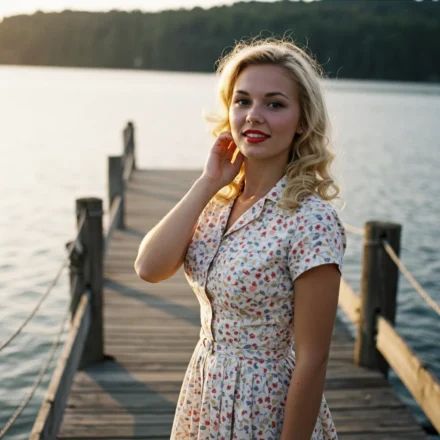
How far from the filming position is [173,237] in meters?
2.17

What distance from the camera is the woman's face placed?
2080 millimetres

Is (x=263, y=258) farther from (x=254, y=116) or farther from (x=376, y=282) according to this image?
(x=376, y=282)

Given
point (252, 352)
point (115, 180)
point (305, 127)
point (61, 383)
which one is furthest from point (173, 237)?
point (115, 180)

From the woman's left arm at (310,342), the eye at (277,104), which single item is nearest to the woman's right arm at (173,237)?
the eye at (277,104)

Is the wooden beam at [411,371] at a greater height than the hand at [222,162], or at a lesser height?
lesser

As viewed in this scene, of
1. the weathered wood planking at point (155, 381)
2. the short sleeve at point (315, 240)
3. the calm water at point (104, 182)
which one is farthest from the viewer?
the calm water at point (104, 182)

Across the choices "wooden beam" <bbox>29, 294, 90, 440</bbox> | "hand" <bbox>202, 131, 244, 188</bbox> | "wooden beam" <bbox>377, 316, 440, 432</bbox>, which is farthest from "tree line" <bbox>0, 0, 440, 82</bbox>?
"hand" <bbox>202, 131, 244, 188</bbox>

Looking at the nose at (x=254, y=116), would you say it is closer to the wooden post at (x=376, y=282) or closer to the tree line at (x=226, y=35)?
the wooden post at (x=376, y=282)

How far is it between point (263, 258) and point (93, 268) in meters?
2.79

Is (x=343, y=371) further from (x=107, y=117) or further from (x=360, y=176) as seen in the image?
(x=107, y=117)

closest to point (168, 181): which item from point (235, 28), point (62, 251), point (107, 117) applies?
point (62, 251)

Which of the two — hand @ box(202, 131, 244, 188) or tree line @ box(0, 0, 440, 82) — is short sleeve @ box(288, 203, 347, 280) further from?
tree line @ box(0, 0, 440, 82)

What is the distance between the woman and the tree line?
246 feet

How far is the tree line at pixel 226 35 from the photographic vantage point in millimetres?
84812
